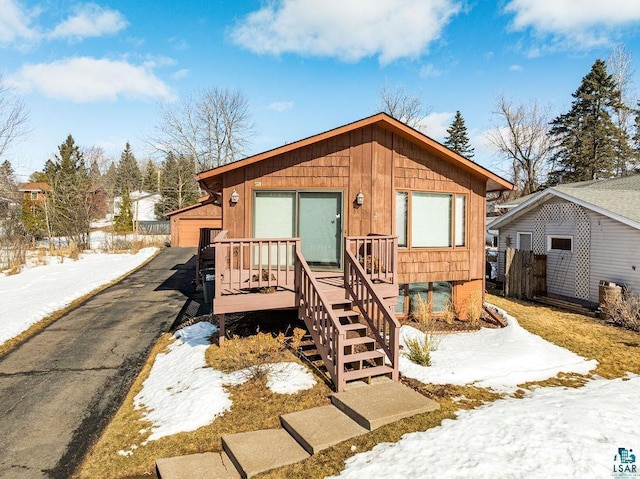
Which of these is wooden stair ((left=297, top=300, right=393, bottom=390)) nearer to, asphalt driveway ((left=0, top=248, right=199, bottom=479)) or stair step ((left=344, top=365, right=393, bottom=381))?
stair step ((left=344, top=365, right=393, bottom=381))

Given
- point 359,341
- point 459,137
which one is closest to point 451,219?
point 359,341

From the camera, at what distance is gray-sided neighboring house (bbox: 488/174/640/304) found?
451 inches

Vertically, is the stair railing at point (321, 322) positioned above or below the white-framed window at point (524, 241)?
below

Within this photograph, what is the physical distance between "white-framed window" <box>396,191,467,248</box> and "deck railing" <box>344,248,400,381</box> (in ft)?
8.44

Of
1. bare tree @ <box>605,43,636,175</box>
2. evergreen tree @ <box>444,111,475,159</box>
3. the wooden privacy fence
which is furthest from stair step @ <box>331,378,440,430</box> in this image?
evergreen tree @ <box>444,111,475,159</box>

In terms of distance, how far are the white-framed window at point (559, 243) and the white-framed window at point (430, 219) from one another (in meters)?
6.68

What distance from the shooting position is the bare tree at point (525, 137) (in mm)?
35406

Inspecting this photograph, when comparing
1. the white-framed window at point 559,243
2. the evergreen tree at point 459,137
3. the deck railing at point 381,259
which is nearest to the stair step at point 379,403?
the deck railing at point 381,259

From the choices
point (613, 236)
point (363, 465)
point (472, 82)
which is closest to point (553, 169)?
point (472, 82)

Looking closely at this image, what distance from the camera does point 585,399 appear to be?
4980mm

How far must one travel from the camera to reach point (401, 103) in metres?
33.2

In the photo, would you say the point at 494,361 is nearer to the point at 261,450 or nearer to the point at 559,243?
the point at 261,450

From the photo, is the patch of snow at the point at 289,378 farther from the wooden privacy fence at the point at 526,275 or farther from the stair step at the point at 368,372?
the wooden privacy fence at the point at 526,275

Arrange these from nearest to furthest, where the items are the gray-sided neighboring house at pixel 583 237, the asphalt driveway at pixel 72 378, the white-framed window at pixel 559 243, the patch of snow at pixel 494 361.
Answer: the asphalt driveway at pixel 72 378, the patch of snow at pixel 494 361, the gray-sided neighboring house at pixel 583 237, the white-framed window at pixel 559 243
